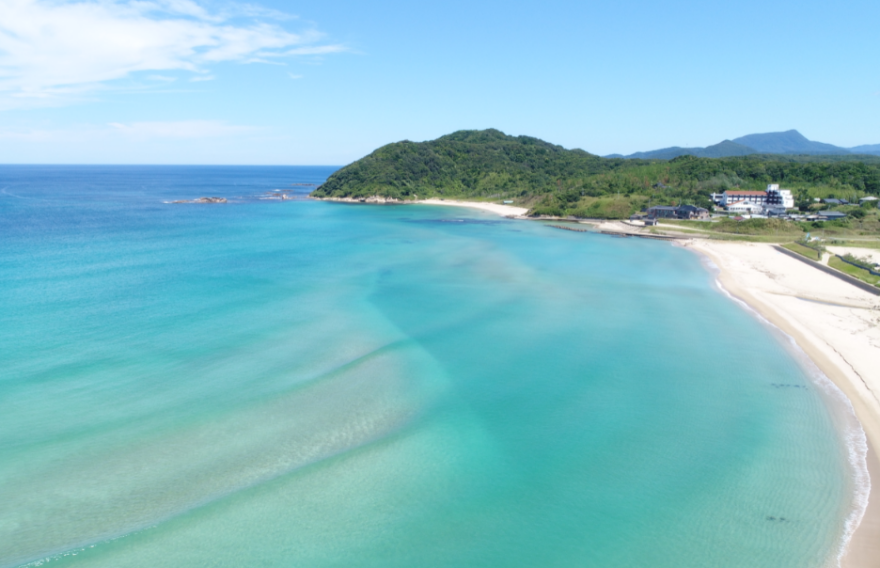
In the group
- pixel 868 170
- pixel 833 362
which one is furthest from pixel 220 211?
pixel 868 170

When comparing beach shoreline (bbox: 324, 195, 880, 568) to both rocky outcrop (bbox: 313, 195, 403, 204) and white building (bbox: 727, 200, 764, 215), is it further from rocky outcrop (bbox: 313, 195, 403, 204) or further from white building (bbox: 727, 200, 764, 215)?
rocky outcrop (bbox: 313, 195, 403, 204)

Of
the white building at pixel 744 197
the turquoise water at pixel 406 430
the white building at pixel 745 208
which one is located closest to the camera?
the turquoise water at pixel 406 430

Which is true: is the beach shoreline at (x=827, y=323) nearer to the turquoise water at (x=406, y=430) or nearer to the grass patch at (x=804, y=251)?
the turquoise water at (x=406, y=430)

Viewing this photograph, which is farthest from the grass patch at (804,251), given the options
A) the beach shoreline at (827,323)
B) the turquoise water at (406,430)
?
the turquoise water at (406,430)

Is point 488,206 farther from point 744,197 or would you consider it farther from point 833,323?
point 833,323

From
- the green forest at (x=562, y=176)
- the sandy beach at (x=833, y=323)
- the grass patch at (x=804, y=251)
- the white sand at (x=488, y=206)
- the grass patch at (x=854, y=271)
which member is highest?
the green forest at (x=562, y=176)

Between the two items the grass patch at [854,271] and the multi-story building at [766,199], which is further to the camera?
the multi-story building at [766,199]

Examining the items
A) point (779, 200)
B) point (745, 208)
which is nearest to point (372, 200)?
point (745, 208)

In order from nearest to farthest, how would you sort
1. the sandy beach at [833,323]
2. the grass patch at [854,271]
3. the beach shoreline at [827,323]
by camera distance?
the beach shoreline at [827,323] → the sandy beach at [833,323] → the grass patch at [854,271]
